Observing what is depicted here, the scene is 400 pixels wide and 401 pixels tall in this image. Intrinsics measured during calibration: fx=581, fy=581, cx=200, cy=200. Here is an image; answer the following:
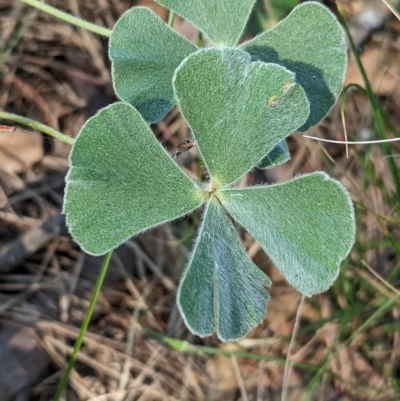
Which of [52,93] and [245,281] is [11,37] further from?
[245,281]

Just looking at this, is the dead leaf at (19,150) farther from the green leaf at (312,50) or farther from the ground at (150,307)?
the green leaf at (312,50)

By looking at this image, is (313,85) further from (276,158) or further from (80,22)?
(80,22)

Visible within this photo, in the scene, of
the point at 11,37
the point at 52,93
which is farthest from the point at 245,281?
the point at 11,37

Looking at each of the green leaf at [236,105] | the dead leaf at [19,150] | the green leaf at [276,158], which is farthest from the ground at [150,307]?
the green leaf at [236,105]

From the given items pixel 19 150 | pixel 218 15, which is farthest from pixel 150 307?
pixel 218 15

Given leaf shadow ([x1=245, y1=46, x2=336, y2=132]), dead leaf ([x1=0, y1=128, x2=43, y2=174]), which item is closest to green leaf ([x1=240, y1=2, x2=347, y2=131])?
leaf shadow ([x1=245, y1=46, x2=336, y2=132])

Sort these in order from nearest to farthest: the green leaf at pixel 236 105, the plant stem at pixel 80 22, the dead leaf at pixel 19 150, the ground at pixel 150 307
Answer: the green leaf at pixel 236 105 < the plant stem at pixel 80 22 < the ground at pixel 150 307 < the dead leaf at pixel 19 150
